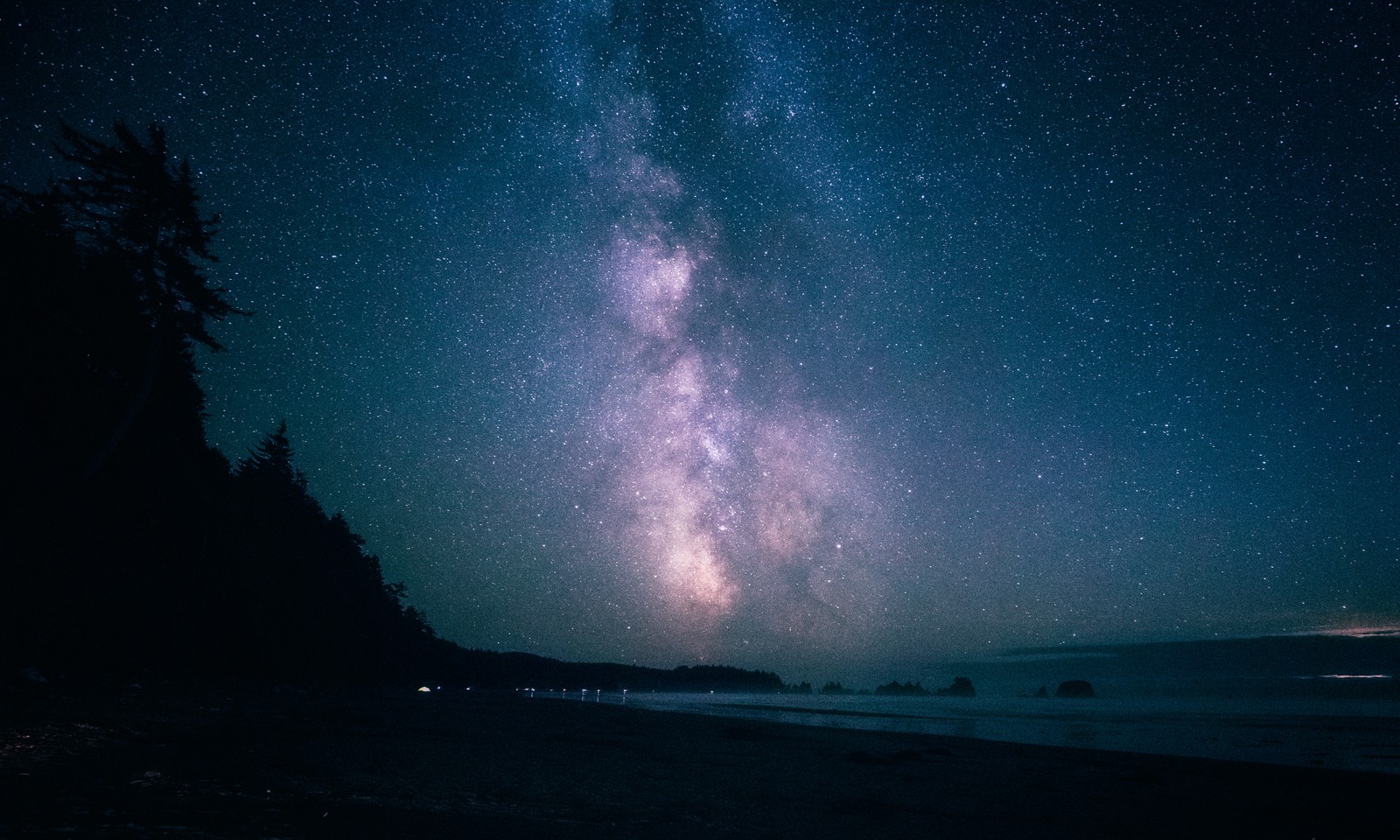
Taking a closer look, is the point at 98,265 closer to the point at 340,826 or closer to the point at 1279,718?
the point at 340,826

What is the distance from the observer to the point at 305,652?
38.2 m

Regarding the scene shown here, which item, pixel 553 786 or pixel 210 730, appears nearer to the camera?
pixel 553 786

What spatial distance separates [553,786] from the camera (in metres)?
7.67

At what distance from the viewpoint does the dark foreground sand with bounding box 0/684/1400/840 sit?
4.91 m

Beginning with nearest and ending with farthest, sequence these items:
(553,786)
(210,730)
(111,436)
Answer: (553,786) < (210,730) < (111,436)

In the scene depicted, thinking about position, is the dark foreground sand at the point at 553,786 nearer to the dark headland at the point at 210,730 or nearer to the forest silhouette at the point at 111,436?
the dark headland at the point at 210,730

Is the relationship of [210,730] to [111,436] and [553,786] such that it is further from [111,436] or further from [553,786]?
[111,436]

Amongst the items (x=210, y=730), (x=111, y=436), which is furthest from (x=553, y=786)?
(x=111, y=436)

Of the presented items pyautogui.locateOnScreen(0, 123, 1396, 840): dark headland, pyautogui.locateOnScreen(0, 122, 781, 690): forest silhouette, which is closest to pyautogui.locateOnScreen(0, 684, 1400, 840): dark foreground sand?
pyautogui.locateOnScreen(0, 123, 1396, 840): dark headland

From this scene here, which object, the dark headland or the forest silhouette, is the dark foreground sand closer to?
the dark headland

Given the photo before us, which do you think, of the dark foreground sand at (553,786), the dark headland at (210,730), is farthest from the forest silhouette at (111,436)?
the dark foreground sand at (553,786)

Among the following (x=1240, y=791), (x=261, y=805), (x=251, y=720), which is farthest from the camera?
A: (x=251, y=720)

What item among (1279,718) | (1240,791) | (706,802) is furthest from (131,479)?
(1279,718)

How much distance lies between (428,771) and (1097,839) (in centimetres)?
813
